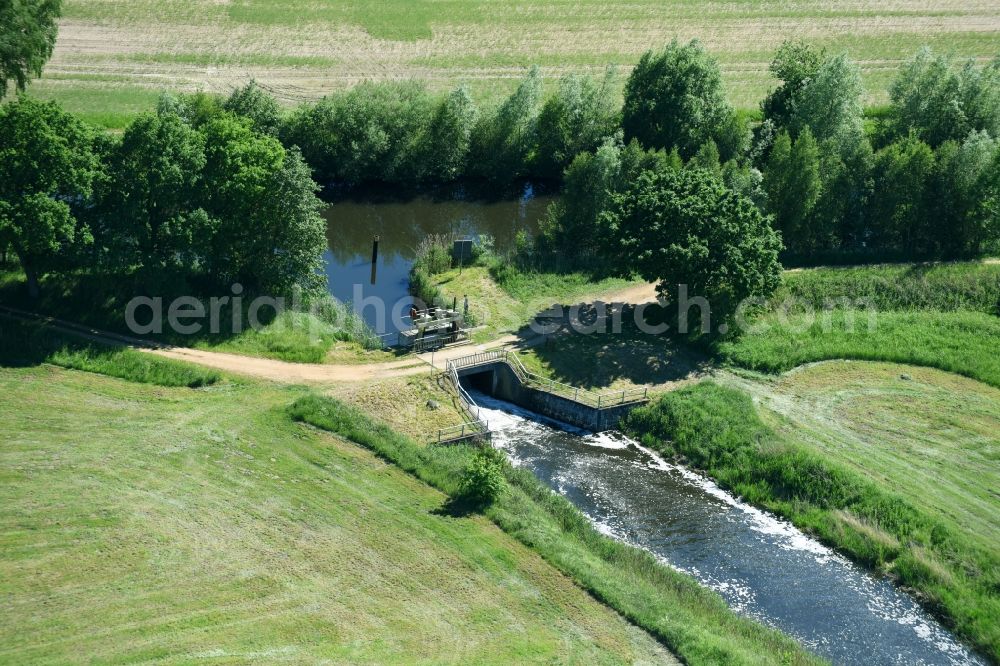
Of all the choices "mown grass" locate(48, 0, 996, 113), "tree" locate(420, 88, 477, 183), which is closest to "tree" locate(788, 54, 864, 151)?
Result: "mown grass" locate(48, 0, 996, 113)

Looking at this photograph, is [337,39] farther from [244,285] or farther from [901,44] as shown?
[901,44]

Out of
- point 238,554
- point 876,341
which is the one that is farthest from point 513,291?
point 238,554

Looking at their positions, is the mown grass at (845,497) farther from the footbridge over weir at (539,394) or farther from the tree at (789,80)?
the tree at (789,80)

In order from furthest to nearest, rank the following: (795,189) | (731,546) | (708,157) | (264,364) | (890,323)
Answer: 1. (708,157)
2. (795,189)
3. (890,323)
4. (264,364)
5. (731,546)

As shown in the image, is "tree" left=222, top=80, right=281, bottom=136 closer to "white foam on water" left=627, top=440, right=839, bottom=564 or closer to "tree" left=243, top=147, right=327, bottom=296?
"tree" left=243, top=147, right=327, bottom=296

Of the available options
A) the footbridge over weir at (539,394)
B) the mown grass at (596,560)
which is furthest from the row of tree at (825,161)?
the mown grass at (596,560)

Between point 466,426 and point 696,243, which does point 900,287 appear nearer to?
point 696,243
